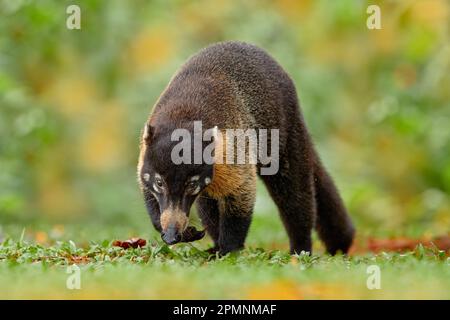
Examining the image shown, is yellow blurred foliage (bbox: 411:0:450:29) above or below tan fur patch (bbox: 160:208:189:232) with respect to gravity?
above

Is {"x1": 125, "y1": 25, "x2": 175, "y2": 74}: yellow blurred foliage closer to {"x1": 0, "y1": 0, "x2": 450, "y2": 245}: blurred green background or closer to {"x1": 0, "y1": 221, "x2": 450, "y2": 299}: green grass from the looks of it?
{"x1": 0, "y1": 0, "x2": 450, "y2": 245}: blurred green background

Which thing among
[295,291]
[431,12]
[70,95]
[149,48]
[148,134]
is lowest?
[295,291]

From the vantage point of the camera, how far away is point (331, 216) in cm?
992

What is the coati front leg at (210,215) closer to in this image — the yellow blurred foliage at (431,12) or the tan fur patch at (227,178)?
the tan fur patch at (227,178)

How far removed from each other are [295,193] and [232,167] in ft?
4.57

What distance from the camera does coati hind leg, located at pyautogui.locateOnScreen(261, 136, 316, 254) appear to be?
9016 millimetres

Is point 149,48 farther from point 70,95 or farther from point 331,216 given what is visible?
point 331,216

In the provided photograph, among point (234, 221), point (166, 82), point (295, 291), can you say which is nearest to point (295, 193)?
point (234, 221)

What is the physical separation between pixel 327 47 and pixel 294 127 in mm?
13766

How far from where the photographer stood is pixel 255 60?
895 centimetres

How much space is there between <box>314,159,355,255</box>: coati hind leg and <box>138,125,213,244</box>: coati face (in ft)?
9.02

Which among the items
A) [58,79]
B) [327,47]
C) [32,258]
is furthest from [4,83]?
[327,47]

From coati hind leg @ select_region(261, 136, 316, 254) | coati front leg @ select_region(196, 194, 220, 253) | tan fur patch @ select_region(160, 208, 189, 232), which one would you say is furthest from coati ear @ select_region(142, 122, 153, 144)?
coati hind leg @ select_region(261, 136, 316, 254)
